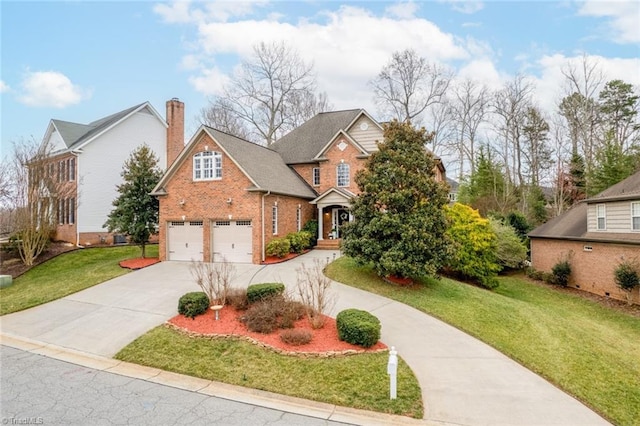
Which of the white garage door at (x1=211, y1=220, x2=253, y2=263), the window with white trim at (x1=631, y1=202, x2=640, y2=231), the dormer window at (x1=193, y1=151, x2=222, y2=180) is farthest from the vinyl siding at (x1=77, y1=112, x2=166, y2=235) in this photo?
the window with white trim at (x1=631, y1=202, x2=640, y2=231)

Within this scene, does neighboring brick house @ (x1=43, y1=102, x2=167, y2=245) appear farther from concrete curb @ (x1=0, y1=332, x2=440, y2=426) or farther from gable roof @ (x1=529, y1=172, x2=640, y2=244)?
gable roof @ (x1=529, y1=172, x2=640, y2=244)

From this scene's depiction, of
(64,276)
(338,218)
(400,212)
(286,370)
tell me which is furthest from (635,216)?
(64,276)

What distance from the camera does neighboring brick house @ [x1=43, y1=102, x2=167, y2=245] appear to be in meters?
23.4

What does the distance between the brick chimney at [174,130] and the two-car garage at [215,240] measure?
10.6m

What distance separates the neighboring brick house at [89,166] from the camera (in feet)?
76.8

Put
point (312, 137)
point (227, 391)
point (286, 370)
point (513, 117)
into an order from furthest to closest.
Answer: point (513, 117) < point (312, 137) < point (286, 370) < point (227, 391)

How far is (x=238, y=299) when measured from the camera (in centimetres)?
1012

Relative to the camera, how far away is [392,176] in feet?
44.2

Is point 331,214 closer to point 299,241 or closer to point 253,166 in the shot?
point 299,241

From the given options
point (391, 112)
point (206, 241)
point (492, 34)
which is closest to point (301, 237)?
point (206, 241)

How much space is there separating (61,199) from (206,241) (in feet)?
35.0

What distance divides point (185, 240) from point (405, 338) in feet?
43.8

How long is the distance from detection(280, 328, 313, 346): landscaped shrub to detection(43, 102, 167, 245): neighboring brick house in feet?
65.6

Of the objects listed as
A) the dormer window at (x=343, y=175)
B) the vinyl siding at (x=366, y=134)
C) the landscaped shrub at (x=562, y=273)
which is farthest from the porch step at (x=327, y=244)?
the landscaped shrub at (x=562, y=273)
